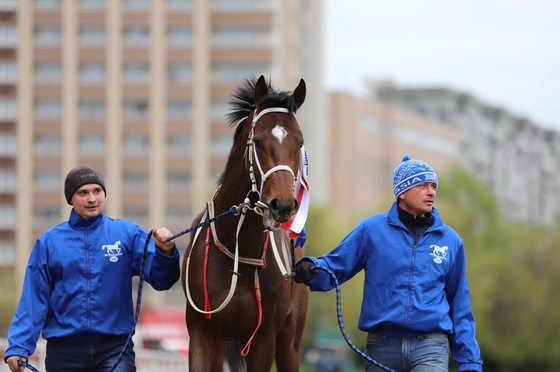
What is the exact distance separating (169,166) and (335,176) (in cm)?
1956

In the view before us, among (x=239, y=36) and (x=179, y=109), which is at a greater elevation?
(x=239, y=36)

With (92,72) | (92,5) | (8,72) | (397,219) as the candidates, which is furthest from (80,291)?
(92,5)

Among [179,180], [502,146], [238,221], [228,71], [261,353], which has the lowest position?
[179,180]

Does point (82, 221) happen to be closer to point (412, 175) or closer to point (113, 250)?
point (113, 250)

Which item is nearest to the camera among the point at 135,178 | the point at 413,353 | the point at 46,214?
the point at 413,353

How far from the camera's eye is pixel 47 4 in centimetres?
8144

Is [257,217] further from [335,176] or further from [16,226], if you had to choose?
[335,176]

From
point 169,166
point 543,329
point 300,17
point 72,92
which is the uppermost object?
point 300,17

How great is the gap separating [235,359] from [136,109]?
72.6 metres

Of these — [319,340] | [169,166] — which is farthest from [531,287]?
[169,166]

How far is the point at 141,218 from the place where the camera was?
79500mm

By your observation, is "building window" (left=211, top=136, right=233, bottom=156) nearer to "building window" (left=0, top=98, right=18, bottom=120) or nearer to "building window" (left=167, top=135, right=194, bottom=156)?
"building window" (left=167, top=135, right=194, bottom=156)

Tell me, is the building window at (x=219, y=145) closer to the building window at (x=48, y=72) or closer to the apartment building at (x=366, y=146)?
the building window at (x=48, y=72)

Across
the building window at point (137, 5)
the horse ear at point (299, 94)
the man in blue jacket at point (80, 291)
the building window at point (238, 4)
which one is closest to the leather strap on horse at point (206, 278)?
the man in blue jacket at point (80, 291)
